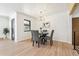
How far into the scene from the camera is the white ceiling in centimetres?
220

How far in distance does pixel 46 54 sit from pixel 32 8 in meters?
1.09

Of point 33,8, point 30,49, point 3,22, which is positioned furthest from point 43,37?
point 3,22

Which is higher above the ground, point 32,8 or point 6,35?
point 32,8

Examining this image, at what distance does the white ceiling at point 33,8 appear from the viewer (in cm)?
220

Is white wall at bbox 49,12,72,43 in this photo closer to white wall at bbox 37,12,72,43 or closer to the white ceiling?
white wall at bbox 37,12,72,43

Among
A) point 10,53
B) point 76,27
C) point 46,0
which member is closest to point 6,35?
point 10,53

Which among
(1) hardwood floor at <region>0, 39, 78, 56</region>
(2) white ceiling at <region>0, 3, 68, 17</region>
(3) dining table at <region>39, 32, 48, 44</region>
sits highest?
(2) white ceiling at <region>0, 3, 68, 17</region>

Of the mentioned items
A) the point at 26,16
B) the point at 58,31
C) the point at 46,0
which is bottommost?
the point at 58,31

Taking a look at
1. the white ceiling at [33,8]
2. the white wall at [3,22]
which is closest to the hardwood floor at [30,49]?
the white wall at [3,22]

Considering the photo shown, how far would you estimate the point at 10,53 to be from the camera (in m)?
2.19

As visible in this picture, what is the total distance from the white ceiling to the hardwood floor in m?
0.70

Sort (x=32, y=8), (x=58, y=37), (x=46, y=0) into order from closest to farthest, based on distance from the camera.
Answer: (x=46, y=0) → (x=32, y=8) → (x=58, y=37)

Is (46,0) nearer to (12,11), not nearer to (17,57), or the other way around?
(12,11)

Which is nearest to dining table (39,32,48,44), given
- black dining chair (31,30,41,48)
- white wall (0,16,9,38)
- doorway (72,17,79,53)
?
black dining chair (31,30,41,48)
